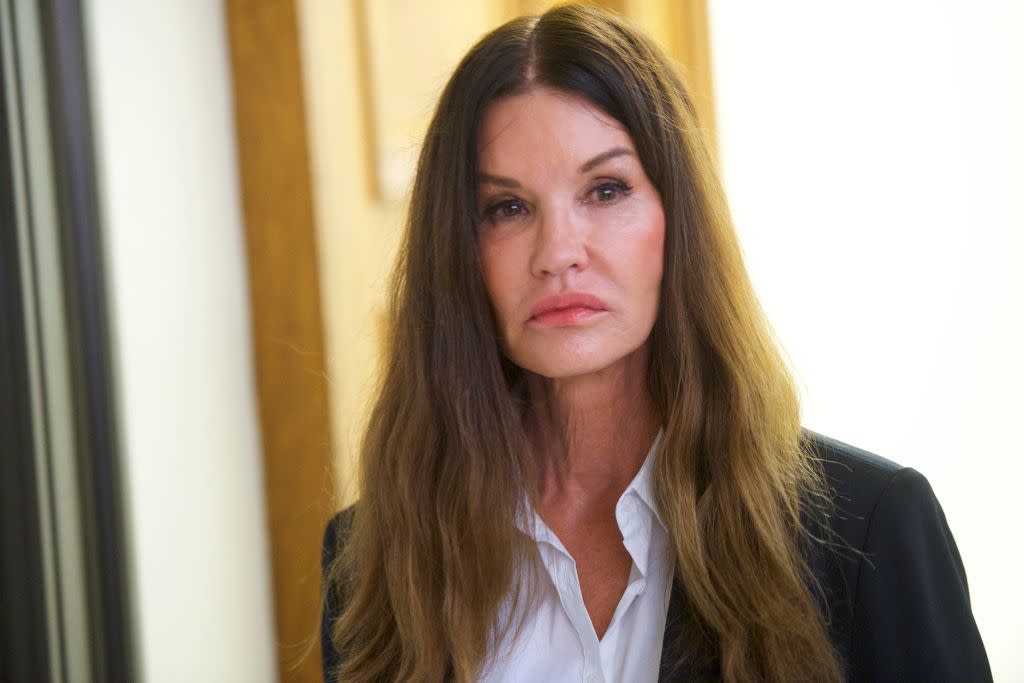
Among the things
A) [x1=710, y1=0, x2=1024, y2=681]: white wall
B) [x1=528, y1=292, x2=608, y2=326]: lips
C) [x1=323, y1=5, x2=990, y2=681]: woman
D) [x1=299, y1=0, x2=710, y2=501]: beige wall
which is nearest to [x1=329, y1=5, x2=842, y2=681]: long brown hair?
[x1=323, y1=5, x2=990, y2=681]: woman

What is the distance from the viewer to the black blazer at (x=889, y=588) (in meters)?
1.08

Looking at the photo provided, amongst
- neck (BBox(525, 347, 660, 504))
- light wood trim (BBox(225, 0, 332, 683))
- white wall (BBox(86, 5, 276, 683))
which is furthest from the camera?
light wood trim (BBox(225, 0, 332, 683))

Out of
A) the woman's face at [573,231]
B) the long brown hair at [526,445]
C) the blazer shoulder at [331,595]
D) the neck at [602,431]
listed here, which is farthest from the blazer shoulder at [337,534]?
the woman's face at [573,231]

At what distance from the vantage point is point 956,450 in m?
1.54

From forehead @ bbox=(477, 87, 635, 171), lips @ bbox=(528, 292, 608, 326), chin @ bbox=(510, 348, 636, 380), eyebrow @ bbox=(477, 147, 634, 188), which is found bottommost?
chin @ bbox=(510, 348, 636, 380)

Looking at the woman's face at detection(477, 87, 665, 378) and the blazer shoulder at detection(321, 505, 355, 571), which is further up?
the woman's face at detection(477, 87, 665, 378)

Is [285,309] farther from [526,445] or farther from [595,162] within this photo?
[595,162]

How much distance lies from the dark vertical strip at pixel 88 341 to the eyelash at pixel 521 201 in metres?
0.97

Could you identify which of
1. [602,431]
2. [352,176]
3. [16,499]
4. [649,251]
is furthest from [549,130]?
[16,499]

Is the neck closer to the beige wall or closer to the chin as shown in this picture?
the chin

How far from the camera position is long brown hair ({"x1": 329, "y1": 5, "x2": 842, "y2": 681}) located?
A: 1158 millimetres

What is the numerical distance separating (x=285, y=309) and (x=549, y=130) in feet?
3.59

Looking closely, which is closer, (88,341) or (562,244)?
(562,244)

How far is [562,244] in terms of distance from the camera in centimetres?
123
